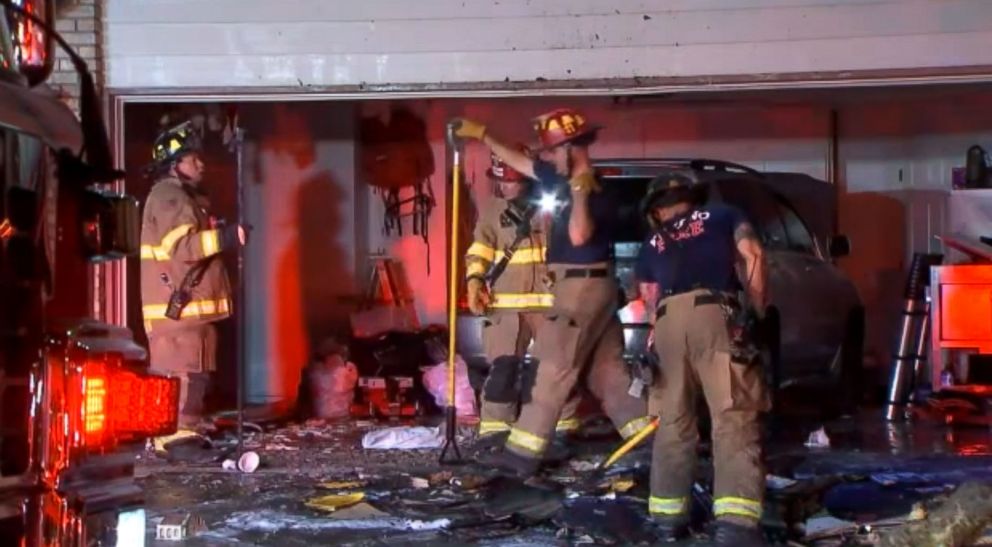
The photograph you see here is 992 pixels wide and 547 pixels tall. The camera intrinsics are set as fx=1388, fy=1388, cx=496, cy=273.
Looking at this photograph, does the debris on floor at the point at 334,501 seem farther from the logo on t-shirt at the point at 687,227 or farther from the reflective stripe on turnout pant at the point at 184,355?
the logo on t-shirt at the point at 687,227

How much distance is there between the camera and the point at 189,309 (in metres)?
9.28

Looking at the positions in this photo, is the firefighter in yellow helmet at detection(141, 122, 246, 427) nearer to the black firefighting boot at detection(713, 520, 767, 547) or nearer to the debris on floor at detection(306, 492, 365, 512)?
the debris on floor at detection(306, 492, 365, 512)

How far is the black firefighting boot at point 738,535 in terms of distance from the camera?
641cm

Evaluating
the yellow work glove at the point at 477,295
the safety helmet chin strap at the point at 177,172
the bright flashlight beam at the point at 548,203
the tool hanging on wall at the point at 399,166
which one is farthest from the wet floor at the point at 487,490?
the tool hanging on wall at the point at 399,166

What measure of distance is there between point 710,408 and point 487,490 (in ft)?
5.25

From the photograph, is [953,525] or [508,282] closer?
[953,525]

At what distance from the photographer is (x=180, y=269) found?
30.6 ft

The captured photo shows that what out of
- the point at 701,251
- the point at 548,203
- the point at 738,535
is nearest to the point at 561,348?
the point at 548,203

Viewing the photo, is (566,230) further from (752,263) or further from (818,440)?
(818,440)

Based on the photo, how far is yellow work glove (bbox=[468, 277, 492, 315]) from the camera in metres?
9.07

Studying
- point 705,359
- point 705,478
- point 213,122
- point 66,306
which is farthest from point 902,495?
point 213,122

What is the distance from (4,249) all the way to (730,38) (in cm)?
630

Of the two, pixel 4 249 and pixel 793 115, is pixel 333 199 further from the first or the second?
pixel 4 249

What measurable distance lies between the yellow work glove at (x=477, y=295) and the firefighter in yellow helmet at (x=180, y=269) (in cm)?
160
